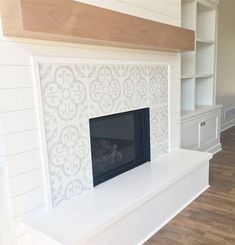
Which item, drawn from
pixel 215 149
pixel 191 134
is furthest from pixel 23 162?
pixel 215 149

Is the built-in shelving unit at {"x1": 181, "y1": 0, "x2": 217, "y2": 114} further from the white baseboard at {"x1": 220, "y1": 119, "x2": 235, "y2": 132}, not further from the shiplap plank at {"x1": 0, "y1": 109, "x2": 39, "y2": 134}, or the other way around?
the shiplap plank at {"x1": 0, "y1": 109, "x2": 39, "y2": 134}

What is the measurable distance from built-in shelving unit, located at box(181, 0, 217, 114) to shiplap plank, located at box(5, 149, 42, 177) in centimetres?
215

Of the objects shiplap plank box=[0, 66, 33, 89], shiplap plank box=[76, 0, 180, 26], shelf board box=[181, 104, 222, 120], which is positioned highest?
shiplap plank box=[76, 0, 180, 26]

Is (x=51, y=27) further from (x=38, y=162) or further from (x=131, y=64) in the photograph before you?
(x=131, y=64)

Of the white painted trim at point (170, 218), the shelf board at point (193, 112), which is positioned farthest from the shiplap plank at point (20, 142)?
the shelf board at point (193, 112)

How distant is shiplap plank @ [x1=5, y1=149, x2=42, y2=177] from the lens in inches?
53.7

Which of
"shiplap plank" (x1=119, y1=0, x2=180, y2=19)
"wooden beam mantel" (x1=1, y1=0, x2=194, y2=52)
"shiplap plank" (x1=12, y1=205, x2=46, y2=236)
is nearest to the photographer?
"wooden beam mantel" (x1=1, y1=0, x2=194, y2=52)

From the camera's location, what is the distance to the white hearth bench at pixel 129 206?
1410 millimetres

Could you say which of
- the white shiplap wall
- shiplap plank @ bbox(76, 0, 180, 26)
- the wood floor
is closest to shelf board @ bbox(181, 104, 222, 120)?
the wood floor

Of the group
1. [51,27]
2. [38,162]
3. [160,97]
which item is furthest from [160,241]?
[51,27]

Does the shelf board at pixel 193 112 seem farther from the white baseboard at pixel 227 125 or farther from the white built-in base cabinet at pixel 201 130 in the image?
the white baseboard at pixel 227 125

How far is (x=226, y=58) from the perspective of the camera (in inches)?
195

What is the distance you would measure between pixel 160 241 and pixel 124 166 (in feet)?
2.20

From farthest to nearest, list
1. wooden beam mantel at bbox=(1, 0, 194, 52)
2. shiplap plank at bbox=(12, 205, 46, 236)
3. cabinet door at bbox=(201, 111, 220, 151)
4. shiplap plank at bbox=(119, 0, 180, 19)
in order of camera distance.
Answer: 1. cabinet door at bbox=(201, 111, 220, 151)
2. shiplap plank at bbox=(119, 0, 180, 19)
3. shiplap plank at bbox=(12, 205, 46, 236)
4. wooden beam mantel at bbox=(1, 0, 194, 52)
